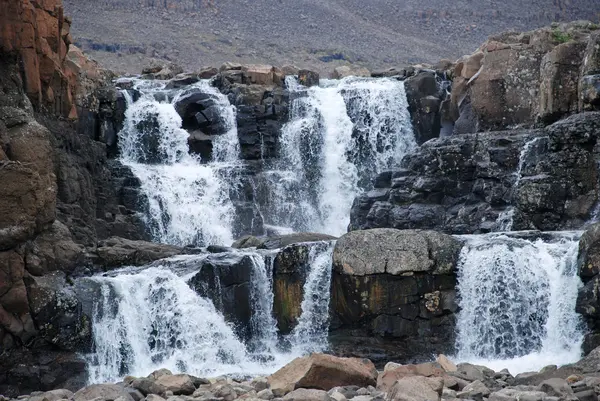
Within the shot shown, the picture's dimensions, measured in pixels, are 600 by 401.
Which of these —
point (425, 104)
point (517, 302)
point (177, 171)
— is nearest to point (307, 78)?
point (425, 104)

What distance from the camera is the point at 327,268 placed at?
2116 centimetres

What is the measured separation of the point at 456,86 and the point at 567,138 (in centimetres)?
933

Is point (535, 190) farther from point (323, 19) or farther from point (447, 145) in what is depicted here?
point (323, 19)

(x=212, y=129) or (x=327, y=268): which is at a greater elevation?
(x=212, y=129)

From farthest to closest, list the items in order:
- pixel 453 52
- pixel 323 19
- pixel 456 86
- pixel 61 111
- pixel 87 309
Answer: pixel 323 19, pixel 453 52, pixel 456 86, pixel 61 111, pixel 87 309

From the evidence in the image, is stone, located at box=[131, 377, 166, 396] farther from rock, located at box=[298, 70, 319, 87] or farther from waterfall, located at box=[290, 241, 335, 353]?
rock, located at box=[298, 70, 319, 87]

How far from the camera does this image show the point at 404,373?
1373 centimetres

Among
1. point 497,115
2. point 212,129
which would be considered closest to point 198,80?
point 212,129

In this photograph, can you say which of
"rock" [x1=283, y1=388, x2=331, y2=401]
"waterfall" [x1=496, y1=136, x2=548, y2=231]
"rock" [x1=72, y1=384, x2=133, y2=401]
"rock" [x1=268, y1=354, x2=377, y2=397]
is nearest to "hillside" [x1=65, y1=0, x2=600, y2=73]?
"waterfall" [x1=496, y1=136, x2=548, y2=231]

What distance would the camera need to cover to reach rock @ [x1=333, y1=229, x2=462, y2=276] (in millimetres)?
20094

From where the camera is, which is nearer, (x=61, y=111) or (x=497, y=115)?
(x=61, y=111)

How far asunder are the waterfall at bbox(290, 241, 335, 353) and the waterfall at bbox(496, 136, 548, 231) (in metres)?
5.97

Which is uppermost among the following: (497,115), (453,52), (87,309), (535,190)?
(453,52)

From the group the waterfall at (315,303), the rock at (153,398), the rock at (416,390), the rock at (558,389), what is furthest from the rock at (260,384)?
the waterfall at (315,303)
